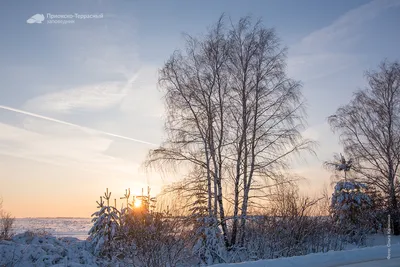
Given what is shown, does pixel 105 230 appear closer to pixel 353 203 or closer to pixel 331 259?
pixel 331 259

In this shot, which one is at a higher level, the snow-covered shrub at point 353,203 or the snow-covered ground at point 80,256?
the snow-covered shrub at point 353,203

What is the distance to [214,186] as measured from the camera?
16.0m

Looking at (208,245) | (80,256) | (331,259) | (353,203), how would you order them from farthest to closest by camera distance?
Result: 1. (353,203)
2. (80,256)
3. (208,245)
4. (331,259)

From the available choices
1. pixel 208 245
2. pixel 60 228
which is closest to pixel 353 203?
pixel 208 245

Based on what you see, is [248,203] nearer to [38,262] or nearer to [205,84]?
[205,84]

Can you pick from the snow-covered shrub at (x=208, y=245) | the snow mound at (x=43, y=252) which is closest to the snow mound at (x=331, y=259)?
the snow-covered shrub at (x=208, y=245)

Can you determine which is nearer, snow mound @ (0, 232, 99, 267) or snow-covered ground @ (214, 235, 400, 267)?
snow-covered ground @ (214, 235, 400, 267)

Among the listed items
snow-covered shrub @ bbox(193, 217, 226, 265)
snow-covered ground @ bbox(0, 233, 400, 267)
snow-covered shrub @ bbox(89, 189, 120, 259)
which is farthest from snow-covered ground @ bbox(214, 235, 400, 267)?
snow-covered shrub @ bbox(89, 189, 120, 259)

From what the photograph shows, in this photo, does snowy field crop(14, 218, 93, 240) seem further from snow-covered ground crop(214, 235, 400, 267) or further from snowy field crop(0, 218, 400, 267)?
snow-covered ground crop(214, 235, 400, 267)

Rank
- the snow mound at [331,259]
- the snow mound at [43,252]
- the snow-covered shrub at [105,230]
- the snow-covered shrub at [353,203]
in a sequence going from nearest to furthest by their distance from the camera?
the snow mound at [331,259] < the snow mound at [43,252] < the snow-covered shrub at [105,230] < the snow-covered shrub at [353,203]

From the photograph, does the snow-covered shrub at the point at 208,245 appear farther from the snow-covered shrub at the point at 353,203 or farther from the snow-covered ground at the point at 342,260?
the snow-covered shrub at the point at 353,203

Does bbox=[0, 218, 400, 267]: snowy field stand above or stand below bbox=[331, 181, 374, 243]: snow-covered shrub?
below

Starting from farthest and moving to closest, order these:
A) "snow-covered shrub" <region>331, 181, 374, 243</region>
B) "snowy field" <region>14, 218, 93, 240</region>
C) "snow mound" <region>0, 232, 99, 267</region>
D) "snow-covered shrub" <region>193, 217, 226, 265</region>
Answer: "snowy field" <region>14, 218, 93, 240</region> < "snow-covered shrub" <region>331, 181, 374, 243</region> < "snow mound" <region>0, 232, 99, 267</region> < "snow-covered shrub" <region>193, 217, 226, 265</region>

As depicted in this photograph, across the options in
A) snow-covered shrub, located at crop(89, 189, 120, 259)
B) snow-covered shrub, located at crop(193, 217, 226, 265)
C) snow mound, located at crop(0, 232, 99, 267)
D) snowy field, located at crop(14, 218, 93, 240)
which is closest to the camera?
snow-covered shrub, located at crop(193, 217, 226, 265)
